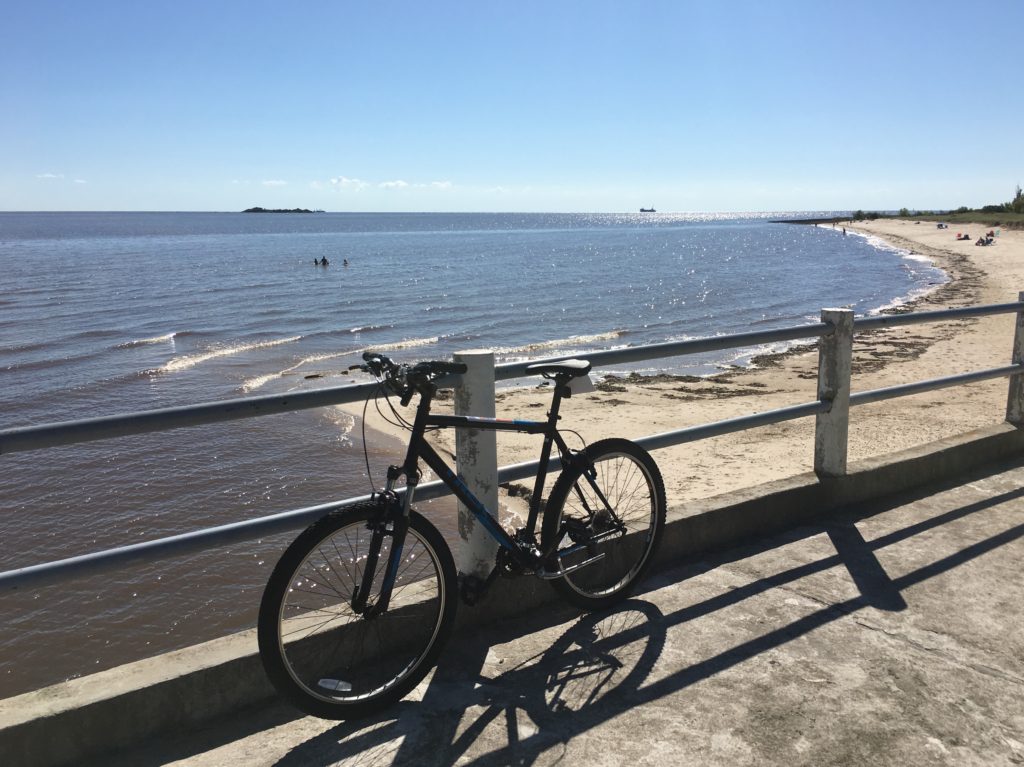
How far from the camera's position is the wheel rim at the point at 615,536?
377cm

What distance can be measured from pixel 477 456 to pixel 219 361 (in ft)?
62.1

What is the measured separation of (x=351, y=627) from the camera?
3.27 m

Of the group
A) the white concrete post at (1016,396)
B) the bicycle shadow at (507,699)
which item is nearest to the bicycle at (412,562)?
the bicycle shadow at (507,699)

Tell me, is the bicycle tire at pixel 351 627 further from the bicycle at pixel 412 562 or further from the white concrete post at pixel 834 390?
the white concrete post at pixel 834 390

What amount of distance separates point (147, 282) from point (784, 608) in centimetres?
4546

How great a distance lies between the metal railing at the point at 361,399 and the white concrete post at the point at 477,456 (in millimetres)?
92

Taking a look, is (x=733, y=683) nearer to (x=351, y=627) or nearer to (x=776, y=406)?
(x=351, y=627)

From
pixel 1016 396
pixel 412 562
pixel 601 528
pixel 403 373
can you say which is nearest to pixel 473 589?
pixel 412 562

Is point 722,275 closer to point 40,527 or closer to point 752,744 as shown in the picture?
point 40,527

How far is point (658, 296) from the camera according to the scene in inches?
1522

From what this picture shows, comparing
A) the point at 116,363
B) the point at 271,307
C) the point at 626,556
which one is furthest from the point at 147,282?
the point at 626,556

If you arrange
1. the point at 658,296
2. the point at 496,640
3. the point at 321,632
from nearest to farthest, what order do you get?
the point at 321,632 < the point at 496,640 < the point at 658,296

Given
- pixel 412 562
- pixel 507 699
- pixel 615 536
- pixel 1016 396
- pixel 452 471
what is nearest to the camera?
pixel 507 699

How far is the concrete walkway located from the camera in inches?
110
